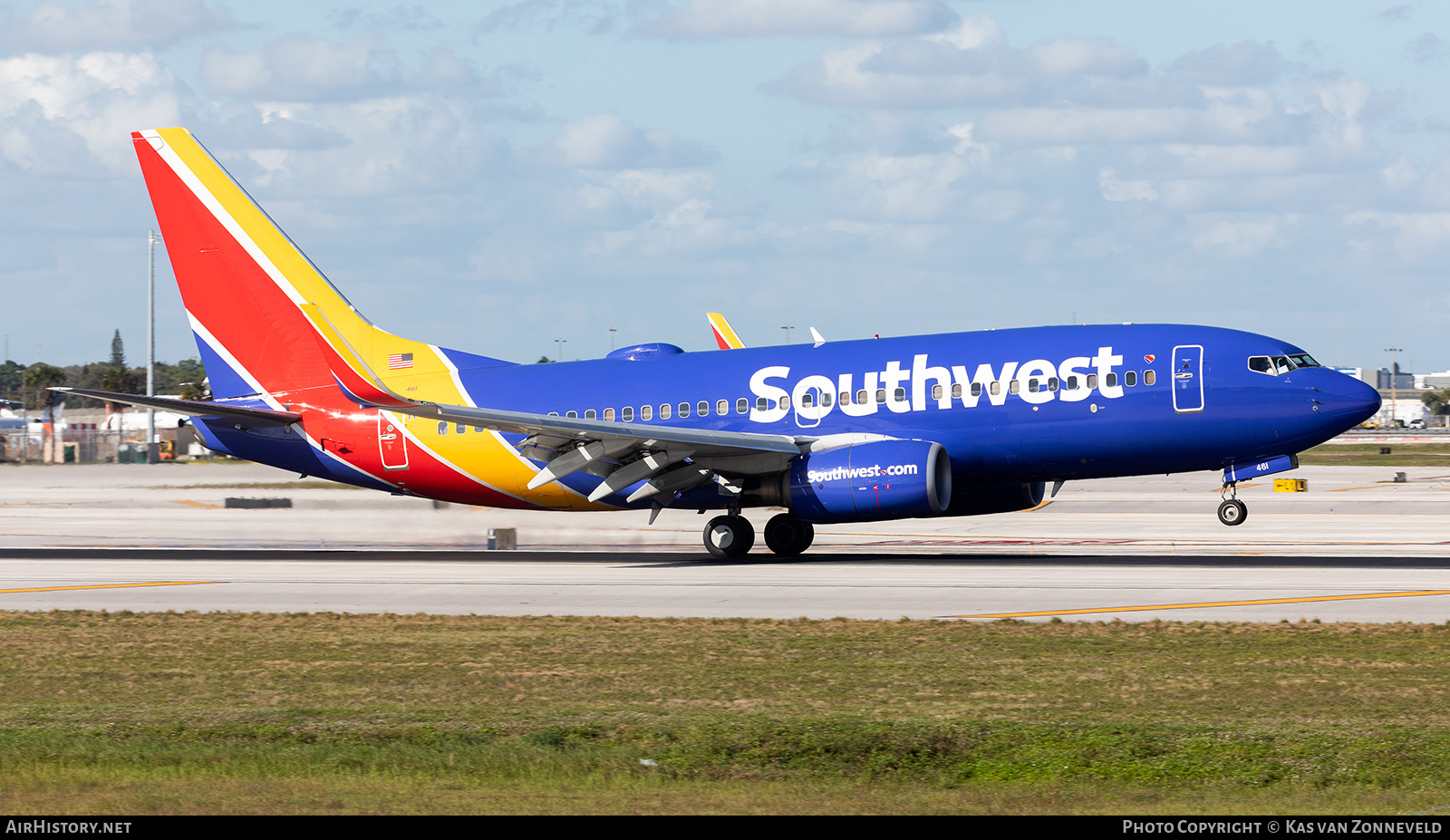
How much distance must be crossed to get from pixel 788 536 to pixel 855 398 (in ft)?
11.4

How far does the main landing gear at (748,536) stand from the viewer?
103 ft

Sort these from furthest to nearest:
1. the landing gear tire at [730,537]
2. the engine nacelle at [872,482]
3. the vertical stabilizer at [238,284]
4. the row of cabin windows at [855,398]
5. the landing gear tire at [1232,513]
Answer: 1. the vertical stabilizer at [238,284]
2. the landing gear tire at [730,537]
3. the landing gear tire at [1232,513]
4. the row of cabin windows at [855,398]
5. the engine nacelle at [872,482]

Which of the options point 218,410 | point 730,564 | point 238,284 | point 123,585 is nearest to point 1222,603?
point 730,564

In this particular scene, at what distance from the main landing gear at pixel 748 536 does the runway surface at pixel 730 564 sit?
389 mm

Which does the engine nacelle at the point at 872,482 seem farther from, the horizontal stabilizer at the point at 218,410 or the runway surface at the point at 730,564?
the horizontal stabilizer at the point at 218,410

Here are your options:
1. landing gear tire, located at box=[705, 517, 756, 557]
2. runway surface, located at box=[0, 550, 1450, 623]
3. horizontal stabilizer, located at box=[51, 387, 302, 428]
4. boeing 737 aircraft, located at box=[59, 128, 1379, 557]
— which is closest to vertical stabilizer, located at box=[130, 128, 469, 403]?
boeing 737 aircraft, located at box=[59, 128, 1379, 557]

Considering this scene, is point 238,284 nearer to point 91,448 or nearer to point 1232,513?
point 1232,513

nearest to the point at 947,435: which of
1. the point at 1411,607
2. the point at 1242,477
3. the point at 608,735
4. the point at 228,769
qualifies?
the point at 1242,477

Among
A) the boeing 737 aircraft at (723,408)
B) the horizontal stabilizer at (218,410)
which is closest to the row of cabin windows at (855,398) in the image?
the boeing 737 aircraft at (723,408)

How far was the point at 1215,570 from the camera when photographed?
26656 millimetres

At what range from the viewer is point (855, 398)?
30797 mm

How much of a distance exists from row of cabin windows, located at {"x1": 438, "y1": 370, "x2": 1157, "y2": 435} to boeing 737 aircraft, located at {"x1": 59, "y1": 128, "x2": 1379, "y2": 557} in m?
0.04
